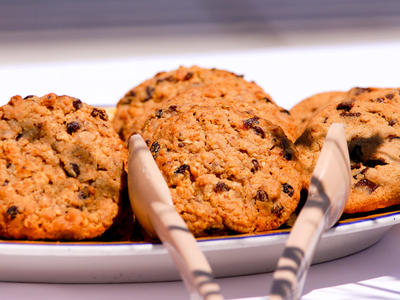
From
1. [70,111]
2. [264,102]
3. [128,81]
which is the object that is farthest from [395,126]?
[128,81]

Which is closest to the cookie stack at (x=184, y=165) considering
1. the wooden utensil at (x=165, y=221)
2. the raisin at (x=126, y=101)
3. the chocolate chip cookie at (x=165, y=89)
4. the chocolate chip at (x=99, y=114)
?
the chocolate chip at (x=99, y=114)

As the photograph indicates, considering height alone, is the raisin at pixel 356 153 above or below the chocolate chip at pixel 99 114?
below

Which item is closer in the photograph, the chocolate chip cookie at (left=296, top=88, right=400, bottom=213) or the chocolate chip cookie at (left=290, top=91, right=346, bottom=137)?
the chocolate chip cookie at (left=296, top=88, right=400, bottom=213)

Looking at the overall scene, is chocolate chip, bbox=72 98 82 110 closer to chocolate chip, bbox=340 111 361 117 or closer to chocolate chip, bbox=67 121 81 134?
chocolate chip, bbox=67 121 81 134

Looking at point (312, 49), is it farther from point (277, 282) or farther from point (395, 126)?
point (277, 282)

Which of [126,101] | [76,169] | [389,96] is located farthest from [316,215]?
[126,101]

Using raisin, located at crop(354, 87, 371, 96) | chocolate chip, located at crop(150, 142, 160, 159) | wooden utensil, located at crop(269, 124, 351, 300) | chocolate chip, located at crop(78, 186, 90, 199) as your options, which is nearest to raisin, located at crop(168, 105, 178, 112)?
chocolate chip, located at crop(150, 142, 160, 159)

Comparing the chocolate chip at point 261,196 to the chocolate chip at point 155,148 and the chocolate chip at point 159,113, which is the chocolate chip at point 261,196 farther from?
the chocolate chip at point 159,113
